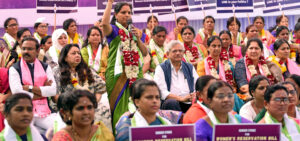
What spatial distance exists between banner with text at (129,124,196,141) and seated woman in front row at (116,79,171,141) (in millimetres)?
614

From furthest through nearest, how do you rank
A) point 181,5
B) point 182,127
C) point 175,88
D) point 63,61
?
point 181,5, point 175,88, point 63,61, point 182,127

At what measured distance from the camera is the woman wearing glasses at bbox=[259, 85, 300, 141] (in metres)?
4.13

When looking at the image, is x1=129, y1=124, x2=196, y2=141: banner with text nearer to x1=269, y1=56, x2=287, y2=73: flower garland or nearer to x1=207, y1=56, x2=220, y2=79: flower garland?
x1=207, y1=56, x2=220, y2=79: flower garland

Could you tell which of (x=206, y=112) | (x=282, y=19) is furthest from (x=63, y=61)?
(x=282, y=19)

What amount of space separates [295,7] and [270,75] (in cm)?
387

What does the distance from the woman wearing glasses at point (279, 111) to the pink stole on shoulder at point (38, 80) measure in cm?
236

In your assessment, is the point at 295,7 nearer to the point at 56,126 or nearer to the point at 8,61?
the point at 8,61

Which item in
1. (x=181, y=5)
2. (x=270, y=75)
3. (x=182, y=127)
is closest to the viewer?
(x=182, y=127)

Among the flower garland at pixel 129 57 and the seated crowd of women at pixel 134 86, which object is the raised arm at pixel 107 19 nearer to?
the seated crowd of women at pixel 134 86

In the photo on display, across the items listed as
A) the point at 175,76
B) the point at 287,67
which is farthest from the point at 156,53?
the point at 287,67

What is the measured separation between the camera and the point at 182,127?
3.26 meters

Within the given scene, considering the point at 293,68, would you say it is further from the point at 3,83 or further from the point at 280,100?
the point at 3,83

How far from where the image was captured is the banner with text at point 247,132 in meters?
3.30

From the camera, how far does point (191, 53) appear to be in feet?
24.3
